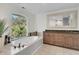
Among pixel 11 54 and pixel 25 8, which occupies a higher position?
pixel 25 8

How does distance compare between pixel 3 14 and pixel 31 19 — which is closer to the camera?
pixel 3 14

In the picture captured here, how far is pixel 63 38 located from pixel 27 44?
2.10ft

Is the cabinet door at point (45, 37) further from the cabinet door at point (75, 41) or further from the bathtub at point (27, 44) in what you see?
the cabinet door at point (75, 41)

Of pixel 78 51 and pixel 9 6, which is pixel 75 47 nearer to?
pixel 78 51

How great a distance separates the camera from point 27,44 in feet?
7.01

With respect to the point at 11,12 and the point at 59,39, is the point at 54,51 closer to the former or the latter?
the point at 59,39

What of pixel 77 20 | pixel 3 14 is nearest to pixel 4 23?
pixel 3 14

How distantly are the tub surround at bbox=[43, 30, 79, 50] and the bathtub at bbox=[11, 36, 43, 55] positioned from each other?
15 centimetres

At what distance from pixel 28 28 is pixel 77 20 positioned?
849mm

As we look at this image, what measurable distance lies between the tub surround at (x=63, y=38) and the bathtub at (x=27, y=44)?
0.50 ft

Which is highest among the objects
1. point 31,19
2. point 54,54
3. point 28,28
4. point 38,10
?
point 38,10

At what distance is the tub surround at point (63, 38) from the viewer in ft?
6.52

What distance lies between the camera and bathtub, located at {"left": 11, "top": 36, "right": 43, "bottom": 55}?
199 cm

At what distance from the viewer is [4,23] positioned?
2.02m
